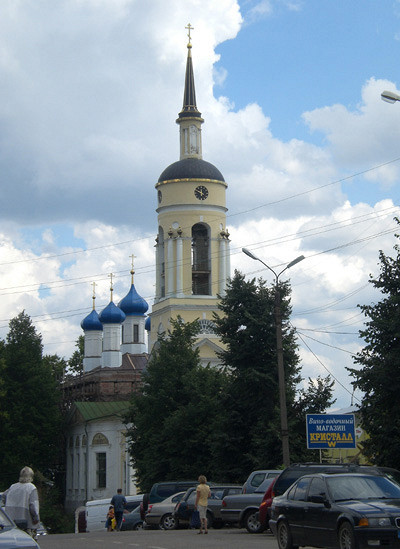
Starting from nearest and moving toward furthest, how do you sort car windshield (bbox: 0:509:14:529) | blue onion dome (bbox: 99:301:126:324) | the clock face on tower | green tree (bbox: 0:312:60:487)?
car windshield (bbox: 0:509:14:529)
green tree (bbox: 0:312:60:487)
the clock face on tower
blue onion dome (bbox: 99:301:126:324)

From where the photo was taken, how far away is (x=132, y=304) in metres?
90.1

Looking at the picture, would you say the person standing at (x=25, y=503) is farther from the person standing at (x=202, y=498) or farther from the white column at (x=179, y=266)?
the white column at (x=179, y=266)

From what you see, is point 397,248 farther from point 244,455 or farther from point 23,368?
point 23,368

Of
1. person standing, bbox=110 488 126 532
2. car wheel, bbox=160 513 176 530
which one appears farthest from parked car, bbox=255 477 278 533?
person standing, bbox=110 488 126 532

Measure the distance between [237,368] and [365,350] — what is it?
1280cm

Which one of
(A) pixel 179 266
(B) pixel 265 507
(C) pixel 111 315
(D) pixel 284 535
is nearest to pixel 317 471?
(D) pixel 284 535

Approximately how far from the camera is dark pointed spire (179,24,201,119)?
231 feet

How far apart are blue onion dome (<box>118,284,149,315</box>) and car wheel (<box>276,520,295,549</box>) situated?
2844 inches

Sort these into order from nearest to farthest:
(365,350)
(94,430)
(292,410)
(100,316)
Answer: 1. (365,350)
2. (292,410)
3. (94,430)
4. (100,316)

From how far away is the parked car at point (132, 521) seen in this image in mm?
35094

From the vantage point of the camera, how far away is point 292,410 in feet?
127

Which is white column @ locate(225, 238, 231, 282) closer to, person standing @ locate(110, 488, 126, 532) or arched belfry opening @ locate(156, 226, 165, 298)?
arched belfry opening @ locate(156, 226, 165, 298)

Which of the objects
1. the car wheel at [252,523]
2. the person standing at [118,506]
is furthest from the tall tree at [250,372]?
the car wheel at [252,523]

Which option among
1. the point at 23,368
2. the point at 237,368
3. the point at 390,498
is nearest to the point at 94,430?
the point at 23,368
